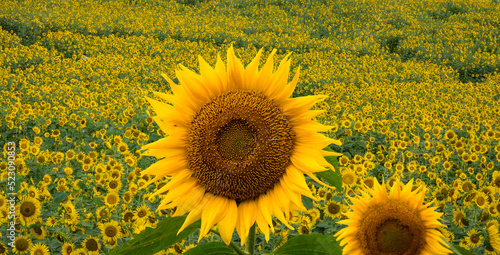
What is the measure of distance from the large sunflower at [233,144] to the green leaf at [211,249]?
0.13ft

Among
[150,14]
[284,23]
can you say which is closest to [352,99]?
[284,23]

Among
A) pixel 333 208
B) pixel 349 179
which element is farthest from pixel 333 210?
pixel 349 179

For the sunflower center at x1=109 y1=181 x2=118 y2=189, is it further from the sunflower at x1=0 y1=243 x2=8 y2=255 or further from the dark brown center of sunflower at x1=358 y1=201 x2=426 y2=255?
the dark brown center of sunflower at x1=358 y1=201 x2=426 y2=255

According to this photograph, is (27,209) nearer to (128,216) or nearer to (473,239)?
(128,216)

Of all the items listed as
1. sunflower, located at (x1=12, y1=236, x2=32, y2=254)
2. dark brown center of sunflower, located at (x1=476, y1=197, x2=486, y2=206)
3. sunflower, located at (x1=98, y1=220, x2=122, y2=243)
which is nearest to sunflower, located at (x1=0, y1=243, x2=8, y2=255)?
sunflower, located at (x1=12, y1=236, x2=32, y2=254)

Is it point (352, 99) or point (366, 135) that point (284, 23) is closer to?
point (352, 99)

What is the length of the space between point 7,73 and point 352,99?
690cm

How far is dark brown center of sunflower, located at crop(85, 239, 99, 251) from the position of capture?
2.40 meters

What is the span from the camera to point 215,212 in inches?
38.8

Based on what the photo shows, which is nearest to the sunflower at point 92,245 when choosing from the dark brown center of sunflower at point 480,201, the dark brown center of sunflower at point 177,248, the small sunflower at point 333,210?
the dark brown center of sunflower at point 177,248

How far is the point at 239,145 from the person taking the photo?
3.38 feet

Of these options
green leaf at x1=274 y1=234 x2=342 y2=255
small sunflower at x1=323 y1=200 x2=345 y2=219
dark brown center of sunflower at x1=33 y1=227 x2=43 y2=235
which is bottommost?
small sunflower at x1=323 y1=200 x2=345 y2=219

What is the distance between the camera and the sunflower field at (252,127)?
40.0 inches

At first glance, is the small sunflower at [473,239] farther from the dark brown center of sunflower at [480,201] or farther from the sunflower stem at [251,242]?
the sunflower stem at [251,242]
